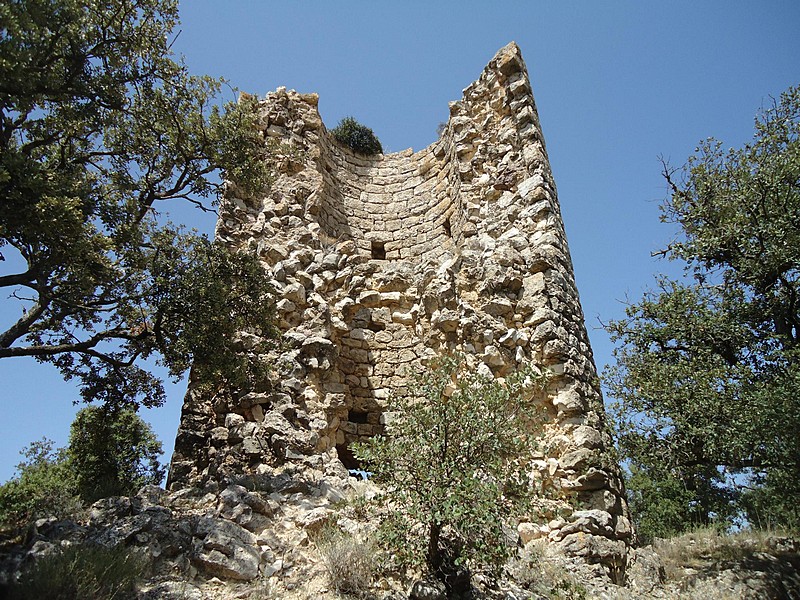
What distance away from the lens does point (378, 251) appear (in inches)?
452

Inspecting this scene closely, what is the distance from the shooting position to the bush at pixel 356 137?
13.0 meters

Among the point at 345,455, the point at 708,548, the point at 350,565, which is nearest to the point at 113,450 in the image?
the point at 345,455

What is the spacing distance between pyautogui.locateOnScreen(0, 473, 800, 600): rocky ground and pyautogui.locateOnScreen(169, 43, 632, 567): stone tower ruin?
418mm

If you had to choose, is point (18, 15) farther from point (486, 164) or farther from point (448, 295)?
point (486, 164)

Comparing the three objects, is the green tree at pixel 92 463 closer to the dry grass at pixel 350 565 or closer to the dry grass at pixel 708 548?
the dry grass at pixel 350 565

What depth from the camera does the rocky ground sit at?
16.5ft

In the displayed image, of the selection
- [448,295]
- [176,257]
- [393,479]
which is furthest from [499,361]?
[176,257]

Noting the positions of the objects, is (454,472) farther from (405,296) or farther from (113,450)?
(113,450)

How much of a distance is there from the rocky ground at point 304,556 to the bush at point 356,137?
869 cm

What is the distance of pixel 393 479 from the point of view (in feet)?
18.2

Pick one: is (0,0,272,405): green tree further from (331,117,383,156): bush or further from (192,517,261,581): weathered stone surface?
(331,117,383,156): bush

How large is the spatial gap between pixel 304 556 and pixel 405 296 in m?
5.38

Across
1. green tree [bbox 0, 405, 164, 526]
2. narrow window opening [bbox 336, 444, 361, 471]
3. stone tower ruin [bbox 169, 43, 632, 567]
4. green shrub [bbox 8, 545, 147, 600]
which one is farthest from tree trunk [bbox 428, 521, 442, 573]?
green tree [bbox 0, 405, 164, 526]

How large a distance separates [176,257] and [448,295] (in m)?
4.55
